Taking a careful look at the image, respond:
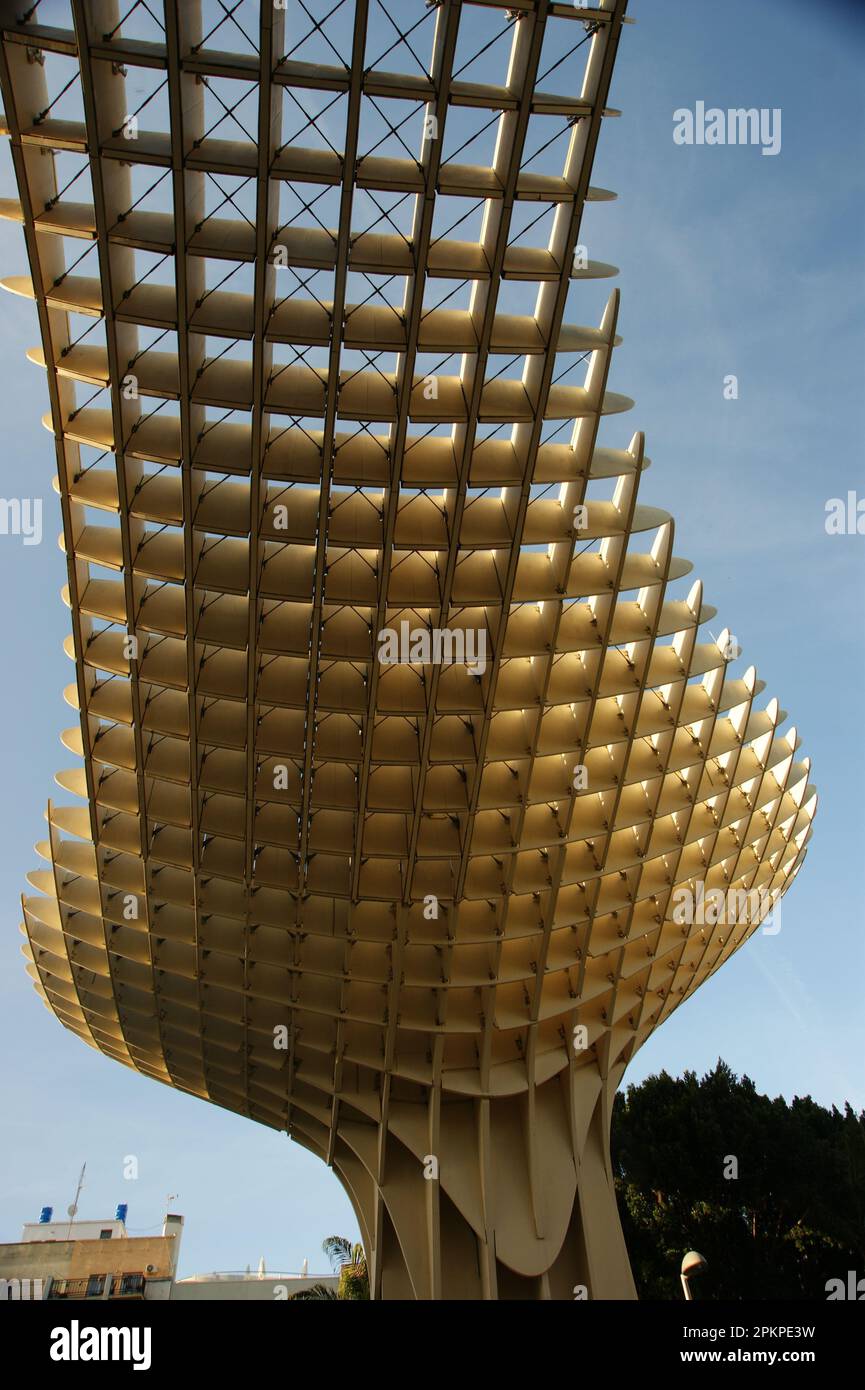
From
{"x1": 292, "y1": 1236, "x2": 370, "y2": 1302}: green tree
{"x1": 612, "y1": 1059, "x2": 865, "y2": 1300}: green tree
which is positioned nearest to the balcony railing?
{"x1": 292, "y1": 1236, "x2": 370, "y2": 1302}: green tree

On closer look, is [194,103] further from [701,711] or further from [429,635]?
[701,711]

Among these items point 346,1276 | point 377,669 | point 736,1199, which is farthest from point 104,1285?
point 377,669

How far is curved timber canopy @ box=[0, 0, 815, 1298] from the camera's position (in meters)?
20.5

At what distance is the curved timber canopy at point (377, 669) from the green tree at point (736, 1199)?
22.1m

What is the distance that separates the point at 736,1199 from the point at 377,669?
1941 inches

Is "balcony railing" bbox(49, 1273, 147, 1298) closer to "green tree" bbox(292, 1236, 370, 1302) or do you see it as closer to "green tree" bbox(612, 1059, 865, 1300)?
"green tree" bbox(292, 1236, 370, 1302)

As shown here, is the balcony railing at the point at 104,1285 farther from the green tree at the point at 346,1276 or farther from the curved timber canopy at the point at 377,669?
the curved timber canopy at the point at 377,669

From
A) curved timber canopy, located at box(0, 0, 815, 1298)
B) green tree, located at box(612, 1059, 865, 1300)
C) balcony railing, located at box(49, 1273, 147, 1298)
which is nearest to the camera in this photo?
curved timber canopy, located at box(0, 0, 815, 1298)

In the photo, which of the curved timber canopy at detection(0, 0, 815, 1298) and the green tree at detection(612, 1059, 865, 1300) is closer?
the curved timber canopy at detection(0, 0, 815, 1298)

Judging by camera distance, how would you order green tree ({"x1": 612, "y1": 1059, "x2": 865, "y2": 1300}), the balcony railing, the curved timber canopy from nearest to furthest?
the curved timber canopy
green tree ({"x1": 612, "y1": 1059, "x2": 865, "y2": 1300})
the balcony railing

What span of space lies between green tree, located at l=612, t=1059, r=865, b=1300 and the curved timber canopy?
870 inches

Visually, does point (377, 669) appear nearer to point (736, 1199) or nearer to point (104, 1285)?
point (736, 1199)

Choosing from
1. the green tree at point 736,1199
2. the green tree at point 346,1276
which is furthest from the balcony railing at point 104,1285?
the green tree at point 736,1199
